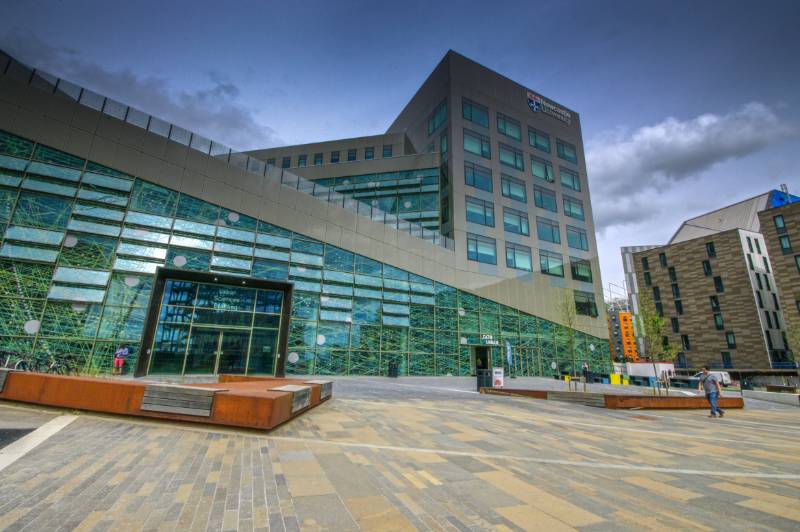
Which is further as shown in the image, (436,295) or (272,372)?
(436,295)

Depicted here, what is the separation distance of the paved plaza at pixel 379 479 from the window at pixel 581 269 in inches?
1217

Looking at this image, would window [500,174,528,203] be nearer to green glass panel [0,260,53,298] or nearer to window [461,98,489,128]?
window [461,98,489,128]

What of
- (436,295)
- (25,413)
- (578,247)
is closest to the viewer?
(25,413)

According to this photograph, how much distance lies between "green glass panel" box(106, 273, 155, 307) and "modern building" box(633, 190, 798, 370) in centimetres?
6217

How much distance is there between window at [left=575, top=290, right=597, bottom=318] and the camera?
116ft

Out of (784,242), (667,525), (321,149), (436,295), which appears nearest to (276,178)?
(436,295)

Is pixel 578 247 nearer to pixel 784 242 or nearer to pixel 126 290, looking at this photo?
pixel 784 242

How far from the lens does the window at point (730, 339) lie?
4614 cm

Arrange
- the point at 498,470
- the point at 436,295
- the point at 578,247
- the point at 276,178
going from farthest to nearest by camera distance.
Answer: the point at 578,247 → the point at 436,295 → the point at 276,178 → the point at 498,470

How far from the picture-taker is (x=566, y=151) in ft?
134

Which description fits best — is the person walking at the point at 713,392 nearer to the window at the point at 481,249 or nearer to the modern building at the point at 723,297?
the window at the point at 481,249

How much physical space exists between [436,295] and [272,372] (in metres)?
13.3

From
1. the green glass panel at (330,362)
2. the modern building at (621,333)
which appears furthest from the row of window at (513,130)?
the modern building at (621,333)

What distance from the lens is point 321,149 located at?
41.4 meters
